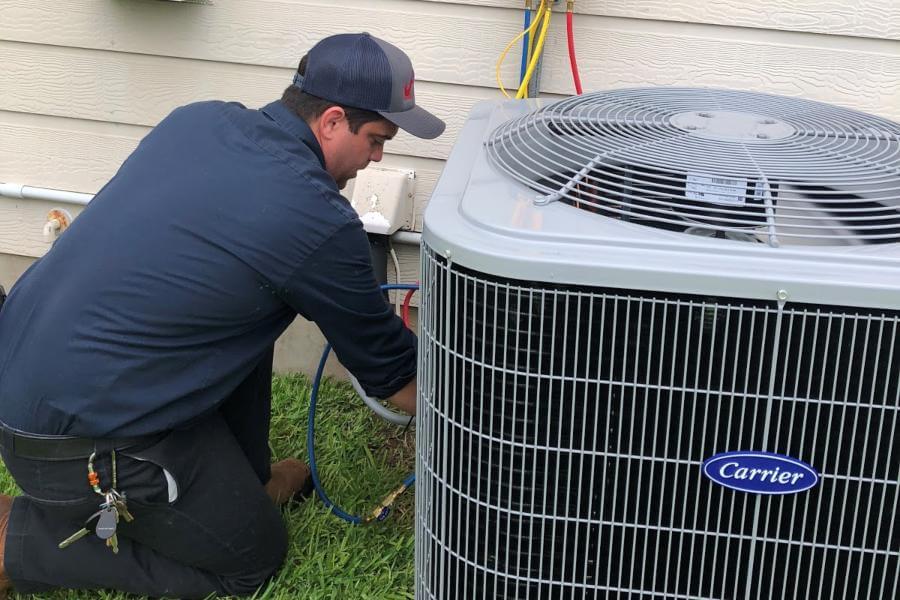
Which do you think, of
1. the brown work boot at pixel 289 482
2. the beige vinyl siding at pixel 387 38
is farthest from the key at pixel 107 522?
the beige vinyl siding at pixel 387 38

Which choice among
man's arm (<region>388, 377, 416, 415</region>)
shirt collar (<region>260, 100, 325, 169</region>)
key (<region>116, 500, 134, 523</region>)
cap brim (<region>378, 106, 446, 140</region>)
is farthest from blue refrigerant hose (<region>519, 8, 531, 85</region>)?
key (<region>116, 500, 134, 523</region>)

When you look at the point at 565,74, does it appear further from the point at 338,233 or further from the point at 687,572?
the point at 687,572

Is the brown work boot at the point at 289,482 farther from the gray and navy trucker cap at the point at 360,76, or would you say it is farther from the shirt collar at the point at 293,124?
the gray and navy trucker cap at the point at 360,76

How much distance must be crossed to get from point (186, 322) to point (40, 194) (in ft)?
4.97

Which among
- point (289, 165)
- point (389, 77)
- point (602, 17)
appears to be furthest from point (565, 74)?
point (289, 165)

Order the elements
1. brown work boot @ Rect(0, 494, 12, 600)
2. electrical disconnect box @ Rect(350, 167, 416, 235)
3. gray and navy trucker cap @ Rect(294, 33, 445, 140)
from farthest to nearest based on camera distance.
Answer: electrical disconnect box @ Rect(350, 167, 416, 235) < brown work boot @ Rect(0, 494, 12, 600) < gray and navy trucker cap @ Rect(294, 33, 445, 140)

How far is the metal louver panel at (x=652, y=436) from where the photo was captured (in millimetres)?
1292

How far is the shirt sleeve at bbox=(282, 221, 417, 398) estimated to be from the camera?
6.09 feet

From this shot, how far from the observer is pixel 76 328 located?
189 centimetres

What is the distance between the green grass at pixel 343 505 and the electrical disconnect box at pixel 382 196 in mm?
640

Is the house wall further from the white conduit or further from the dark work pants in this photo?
the dark work pants

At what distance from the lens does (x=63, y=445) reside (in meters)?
1.96

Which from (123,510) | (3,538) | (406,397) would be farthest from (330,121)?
(3,538)

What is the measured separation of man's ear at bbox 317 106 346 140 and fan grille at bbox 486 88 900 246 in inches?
13.9
